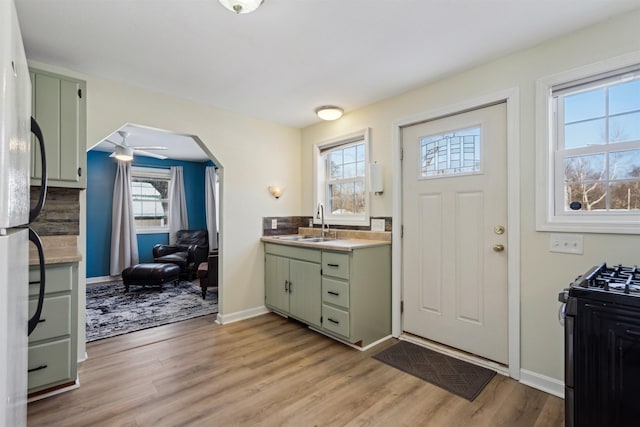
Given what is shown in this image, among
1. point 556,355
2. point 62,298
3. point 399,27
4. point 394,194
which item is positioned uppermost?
point 399,27

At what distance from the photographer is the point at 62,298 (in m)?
1.99

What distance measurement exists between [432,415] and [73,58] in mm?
3470

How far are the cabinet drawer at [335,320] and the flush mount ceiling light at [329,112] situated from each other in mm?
1981

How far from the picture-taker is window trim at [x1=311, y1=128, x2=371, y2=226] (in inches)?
127

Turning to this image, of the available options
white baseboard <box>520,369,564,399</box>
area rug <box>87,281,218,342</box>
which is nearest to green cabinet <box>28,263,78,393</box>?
area rug <box>87,281,218,342</box>

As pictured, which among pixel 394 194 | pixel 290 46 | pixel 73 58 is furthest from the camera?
pixel 394 194

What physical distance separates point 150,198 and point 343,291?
16.5 ft

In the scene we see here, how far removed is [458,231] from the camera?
2557mm

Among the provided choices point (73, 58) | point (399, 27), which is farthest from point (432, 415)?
point (73, 58)

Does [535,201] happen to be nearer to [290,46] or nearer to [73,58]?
[290,46]

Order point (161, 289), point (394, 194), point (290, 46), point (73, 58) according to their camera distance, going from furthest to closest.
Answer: point (161, 289), point (394, 194), point (73, 58), point (290, 46)

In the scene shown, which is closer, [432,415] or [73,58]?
[432,415]

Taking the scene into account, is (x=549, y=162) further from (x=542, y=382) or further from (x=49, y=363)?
(x=49, y=363)

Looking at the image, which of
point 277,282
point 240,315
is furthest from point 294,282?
point 240,315
